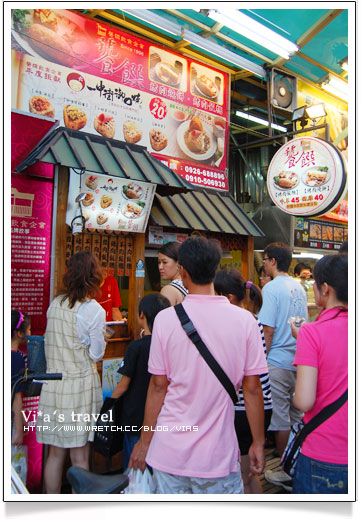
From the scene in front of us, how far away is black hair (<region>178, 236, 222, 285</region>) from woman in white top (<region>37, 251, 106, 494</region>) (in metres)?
1.55

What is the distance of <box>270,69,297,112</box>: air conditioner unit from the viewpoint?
829 cm

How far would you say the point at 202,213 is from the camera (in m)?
6.70

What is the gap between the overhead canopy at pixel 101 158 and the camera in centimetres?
436

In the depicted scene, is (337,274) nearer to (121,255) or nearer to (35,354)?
(35,354)

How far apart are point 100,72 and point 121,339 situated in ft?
13.4

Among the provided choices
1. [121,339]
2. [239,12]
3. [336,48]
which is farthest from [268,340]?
[336,48]

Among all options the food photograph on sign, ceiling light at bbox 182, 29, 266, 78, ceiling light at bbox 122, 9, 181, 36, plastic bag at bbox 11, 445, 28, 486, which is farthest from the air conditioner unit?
plastic bag at bbox 11, 445, 28, 486

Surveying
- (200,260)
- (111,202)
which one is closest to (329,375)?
(200,260)

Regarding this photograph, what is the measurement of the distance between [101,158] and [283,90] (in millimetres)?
5451

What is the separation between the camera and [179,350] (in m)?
2.50

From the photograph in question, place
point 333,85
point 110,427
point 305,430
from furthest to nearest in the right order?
point 333,85 < point 110,427 < point 305,430

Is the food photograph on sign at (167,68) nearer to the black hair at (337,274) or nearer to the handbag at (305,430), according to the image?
the black hair at (337,274)

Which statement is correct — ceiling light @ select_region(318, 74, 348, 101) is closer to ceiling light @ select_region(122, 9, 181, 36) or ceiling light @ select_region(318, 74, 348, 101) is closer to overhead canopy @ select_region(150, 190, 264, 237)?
overhead canopy @ select_region(150, 190, 264, 237)

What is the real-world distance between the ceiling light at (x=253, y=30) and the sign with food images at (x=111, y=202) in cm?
274
